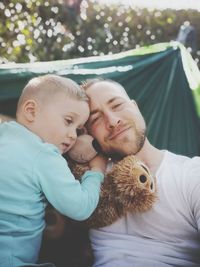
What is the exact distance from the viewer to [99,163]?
1.29m

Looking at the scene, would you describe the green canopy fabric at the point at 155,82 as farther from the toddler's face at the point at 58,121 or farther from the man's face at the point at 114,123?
the toddler's face at the point at 58,121

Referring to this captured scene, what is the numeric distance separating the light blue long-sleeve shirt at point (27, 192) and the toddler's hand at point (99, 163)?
0.68ft

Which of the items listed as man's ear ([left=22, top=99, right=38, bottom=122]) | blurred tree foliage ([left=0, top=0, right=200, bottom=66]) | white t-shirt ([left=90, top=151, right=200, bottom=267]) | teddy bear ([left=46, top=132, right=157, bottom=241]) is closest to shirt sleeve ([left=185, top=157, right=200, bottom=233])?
white t-shirt ([left=90, top=151, right=200, bottom=267])

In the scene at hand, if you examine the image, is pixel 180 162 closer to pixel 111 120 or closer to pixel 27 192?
pixel 111 120

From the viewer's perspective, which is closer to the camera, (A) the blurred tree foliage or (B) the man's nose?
(B) the man's nose

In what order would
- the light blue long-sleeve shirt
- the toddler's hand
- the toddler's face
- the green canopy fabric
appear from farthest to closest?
the green canopy fabric, the toddler's hand, the toddler's face, the light blue long-sleeve shirt

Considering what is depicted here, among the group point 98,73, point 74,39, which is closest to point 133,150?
point 98,73

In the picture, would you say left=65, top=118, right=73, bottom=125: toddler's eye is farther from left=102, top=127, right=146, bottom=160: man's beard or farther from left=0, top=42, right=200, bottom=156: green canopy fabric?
left=0, top=42, right=200, bottom=156: green canopy fabric

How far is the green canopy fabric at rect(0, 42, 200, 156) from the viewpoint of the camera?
1733mm

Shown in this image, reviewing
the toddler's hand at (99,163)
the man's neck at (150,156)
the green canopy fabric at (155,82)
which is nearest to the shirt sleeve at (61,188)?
the toddler's hand at (99,163)

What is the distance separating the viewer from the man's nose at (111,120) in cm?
129

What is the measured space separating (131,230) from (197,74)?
995 millimetres

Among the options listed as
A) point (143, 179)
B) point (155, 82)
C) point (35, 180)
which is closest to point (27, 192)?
point (35, 180)

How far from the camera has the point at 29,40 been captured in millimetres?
3264
